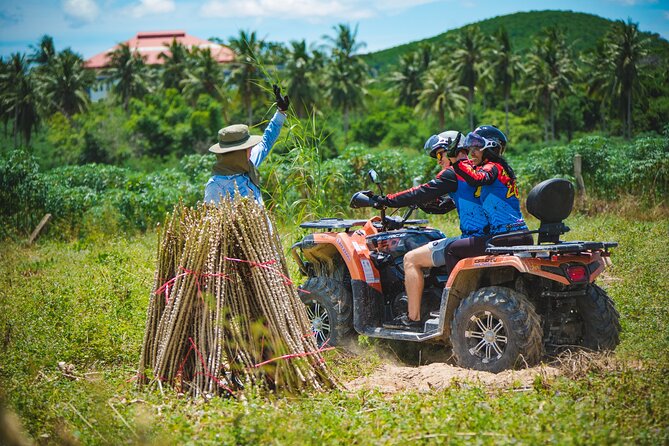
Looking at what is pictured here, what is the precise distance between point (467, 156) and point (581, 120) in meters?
80.4

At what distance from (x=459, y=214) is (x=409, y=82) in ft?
285

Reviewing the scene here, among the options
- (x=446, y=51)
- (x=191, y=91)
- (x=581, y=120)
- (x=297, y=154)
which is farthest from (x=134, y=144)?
(x=297, y=154)

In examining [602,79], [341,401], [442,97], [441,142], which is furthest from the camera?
[442,97]

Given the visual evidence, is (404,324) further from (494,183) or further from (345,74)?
(345,74)

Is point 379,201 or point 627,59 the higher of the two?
point 627,59

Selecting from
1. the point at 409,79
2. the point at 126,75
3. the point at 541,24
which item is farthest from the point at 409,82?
the point at 541,24

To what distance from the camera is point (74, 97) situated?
80500 mm

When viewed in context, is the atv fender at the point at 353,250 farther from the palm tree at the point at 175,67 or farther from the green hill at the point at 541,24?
the green hill at the point at 541,24

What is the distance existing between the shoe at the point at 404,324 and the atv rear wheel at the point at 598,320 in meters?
1.45

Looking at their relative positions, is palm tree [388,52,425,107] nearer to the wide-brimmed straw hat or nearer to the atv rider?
the wide-brimmed straw hat

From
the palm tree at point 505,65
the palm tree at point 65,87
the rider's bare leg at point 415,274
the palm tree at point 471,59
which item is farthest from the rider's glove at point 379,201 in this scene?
the palm tree at point 65,87

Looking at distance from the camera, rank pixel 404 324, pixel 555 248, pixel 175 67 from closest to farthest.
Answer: pixel 555 248 < pixel 404 324 < pixel 175 67

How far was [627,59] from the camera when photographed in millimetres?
67125

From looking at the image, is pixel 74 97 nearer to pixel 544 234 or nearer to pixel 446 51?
pixel 446 51
